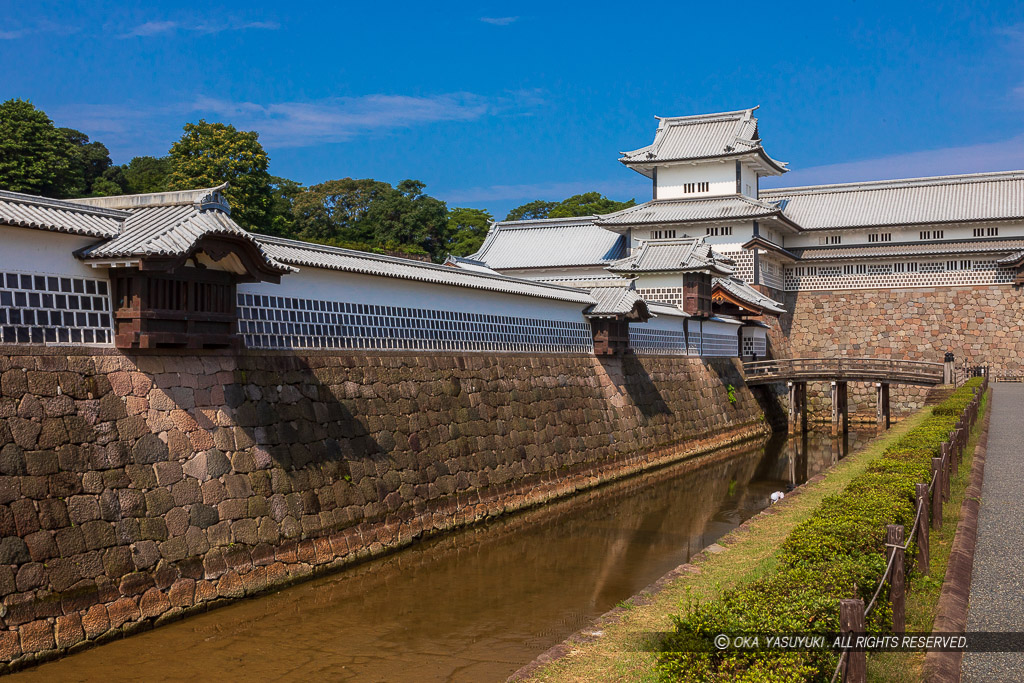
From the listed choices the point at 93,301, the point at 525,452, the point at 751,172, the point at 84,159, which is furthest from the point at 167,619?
the point at 84,159

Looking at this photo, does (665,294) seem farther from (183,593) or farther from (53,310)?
(53,310)

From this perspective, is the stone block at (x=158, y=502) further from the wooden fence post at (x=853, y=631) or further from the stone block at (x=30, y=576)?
the wooden fence post at (x=853, y=631)

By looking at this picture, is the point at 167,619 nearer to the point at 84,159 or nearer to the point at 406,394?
the point at 406,394

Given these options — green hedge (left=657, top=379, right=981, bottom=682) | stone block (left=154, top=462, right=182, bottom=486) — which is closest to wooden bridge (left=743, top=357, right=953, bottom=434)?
green hedge (left=657, top=379, right=981, bottom=682)

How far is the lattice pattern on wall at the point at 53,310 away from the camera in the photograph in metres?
9.80

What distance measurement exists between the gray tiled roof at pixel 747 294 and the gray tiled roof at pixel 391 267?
14.9 meters

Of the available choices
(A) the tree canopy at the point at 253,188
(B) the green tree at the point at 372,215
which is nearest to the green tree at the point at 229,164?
(A) the tree canopy at the point at 253,188

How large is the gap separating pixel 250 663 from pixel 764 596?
234 inches

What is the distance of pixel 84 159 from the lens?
54.2 metres

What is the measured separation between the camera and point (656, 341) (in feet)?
94.2

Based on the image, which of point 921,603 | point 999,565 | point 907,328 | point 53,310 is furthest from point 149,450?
point 907,328

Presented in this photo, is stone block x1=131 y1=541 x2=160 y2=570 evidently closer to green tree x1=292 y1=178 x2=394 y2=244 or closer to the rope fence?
the rope fence

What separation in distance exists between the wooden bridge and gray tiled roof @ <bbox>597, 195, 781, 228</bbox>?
7739mm

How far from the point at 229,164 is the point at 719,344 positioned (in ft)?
93.9
